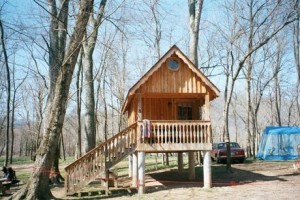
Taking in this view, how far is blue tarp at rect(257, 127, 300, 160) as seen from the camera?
102 feet

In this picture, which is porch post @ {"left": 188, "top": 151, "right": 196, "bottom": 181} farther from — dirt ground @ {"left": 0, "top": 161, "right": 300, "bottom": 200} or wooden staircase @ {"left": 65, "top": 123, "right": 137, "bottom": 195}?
wooden staircase @ {"left": 65, "top": 123, "right": 137, "bottom": 195}

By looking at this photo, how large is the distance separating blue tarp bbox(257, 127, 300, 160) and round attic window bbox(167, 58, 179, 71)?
1836cm

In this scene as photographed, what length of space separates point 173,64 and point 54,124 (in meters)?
6.63

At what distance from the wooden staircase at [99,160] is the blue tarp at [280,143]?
62.6 feet

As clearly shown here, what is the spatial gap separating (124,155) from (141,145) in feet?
3.25

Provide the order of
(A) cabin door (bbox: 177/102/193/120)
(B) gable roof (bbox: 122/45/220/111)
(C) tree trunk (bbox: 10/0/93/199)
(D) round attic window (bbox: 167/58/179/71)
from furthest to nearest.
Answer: (A) cabin door (bbox: 177/102/193/120)
(D) round attic window (bbox: 167/58/179/71)
(B) gable roof (bbox: 122/45/220/111)
(C) tree trunk (bbox: 10/0/93/199)

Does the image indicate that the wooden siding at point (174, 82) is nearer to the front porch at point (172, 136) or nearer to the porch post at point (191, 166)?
the front porch at point (172, 136)

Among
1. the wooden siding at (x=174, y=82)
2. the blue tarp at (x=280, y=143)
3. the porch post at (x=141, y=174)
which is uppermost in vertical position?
the wooden siding at (x=174, y=82)

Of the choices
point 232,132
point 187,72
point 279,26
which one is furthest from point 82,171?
point 232,132

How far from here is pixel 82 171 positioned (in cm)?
1617

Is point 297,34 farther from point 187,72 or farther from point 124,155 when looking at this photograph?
point 124,155

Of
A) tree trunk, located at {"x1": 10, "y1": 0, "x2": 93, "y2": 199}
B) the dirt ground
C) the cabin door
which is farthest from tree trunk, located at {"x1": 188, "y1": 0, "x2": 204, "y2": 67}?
tree trunk, located at {"x1": 10, "y1": 0, "x2": 93, "y2": 199}

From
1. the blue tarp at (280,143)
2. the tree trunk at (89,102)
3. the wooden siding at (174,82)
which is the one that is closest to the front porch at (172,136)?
the wooden siding at (174,82)

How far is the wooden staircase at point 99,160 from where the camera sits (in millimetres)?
15906
